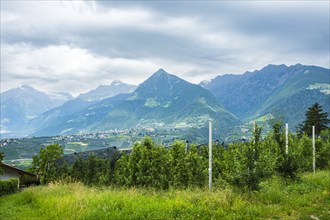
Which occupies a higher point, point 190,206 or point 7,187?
point 190,206

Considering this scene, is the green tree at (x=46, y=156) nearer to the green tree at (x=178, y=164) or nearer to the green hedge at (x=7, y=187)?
the green hedge at (x=7, y=187)

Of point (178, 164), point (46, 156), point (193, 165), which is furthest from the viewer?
point (46, 156)

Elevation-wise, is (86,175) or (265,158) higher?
(265,158)

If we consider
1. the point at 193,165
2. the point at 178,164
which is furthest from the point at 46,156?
the point at 193,165

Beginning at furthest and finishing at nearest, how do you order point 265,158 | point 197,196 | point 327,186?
1. point 327,186
2. point 265,158
3. point 197,196

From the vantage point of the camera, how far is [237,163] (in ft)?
41.0

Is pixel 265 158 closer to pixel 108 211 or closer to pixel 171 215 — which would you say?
pixel 171 215

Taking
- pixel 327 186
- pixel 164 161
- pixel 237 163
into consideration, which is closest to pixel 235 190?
pixel 237 163

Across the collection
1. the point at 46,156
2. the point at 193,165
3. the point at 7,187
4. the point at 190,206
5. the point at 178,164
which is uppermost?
the point at 190,206

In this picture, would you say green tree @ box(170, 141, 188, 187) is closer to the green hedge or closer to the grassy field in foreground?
the grassy field in foreground

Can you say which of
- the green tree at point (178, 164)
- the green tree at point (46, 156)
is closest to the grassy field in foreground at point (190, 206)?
the green tree at point (178, 164)

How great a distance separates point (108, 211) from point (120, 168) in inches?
600

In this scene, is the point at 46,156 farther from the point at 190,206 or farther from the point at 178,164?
the point at 190,206

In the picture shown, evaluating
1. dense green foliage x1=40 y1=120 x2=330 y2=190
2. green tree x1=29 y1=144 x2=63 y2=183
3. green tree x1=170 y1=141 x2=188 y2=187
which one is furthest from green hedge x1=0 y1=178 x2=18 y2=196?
green tree x1=29 y1=144 x2=63 y2=183
